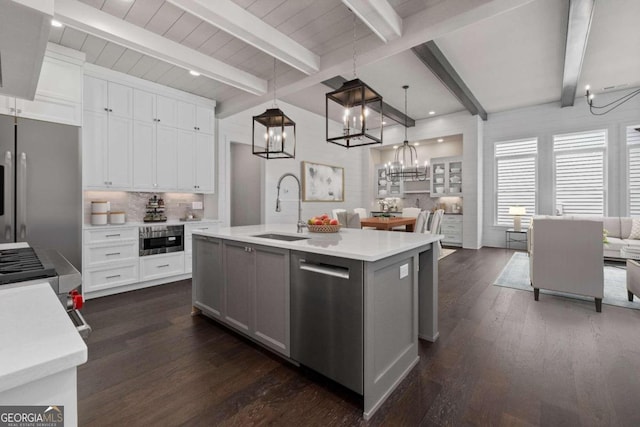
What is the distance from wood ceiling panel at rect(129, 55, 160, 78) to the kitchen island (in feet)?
8.37

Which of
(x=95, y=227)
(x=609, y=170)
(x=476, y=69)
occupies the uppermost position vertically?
(x=476, y=69)

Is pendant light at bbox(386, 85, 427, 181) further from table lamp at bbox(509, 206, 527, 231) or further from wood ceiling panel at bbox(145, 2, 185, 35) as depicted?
wood ceiling panel at bbox(145, 2, 185, 35)

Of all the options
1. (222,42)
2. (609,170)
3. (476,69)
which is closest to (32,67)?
(222,42)

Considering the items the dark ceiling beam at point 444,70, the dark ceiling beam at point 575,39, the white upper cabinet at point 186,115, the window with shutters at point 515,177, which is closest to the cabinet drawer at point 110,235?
the white upper cabinet at point 186,115

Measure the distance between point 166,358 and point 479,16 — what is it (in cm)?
370

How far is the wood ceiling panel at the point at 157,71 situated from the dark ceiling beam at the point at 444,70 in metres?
3.17

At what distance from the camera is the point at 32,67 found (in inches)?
46.8

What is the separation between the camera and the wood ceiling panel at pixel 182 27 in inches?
112

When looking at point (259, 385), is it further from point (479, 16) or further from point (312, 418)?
point (479, 16)

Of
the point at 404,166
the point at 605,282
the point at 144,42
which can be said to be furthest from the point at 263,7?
the point at 605,282

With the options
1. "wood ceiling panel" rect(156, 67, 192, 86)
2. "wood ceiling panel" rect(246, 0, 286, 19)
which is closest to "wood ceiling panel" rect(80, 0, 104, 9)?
"wood ceiling panel" rect(156, 67, 192, 86)

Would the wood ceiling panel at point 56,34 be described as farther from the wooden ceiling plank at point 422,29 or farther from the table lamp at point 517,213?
the table lamp at point 517,213

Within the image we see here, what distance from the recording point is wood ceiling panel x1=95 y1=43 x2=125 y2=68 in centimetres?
330

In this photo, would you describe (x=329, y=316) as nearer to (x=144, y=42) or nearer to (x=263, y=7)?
(x=263, y=7)
